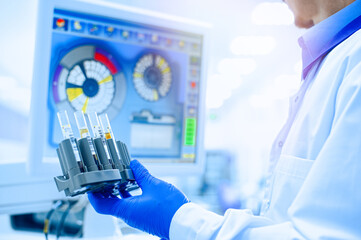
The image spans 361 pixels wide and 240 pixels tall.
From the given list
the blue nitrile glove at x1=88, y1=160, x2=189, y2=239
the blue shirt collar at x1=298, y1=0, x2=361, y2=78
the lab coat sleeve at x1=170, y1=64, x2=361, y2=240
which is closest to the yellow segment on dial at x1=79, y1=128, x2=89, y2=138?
the blue nitrile glove at x1=88, y1=160, x2=189, y2=239

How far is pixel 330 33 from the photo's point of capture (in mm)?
719

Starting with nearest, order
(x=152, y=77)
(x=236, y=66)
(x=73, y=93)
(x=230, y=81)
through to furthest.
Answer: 1. (x=73, y=93)
2. (x=152, y=77)
3. (x=236, y=66)
4. (x=230, y=81)

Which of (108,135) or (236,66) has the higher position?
(236,66)

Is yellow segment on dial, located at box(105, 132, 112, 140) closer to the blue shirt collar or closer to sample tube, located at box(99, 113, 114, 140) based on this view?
sample tube, located at box(99, 113, 114, 140)

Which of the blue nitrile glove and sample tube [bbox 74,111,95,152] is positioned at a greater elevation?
sample tube [bbox 74,111,95,152]

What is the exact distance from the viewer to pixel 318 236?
45cm

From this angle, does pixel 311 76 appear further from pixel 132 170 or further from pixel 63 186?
pixel 63 186

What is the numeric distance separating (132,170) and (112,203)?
0.27 feet

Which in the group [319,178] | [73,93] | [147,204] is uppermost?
[73,93]

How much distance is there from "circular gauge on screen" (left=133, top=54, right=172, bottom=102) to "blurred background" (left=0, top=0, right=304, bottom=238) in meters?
0.19

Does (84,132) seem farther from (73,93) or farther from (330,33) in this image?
(330,33)

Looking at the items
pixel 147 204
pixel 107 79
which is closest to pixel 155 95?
pixel 107 79

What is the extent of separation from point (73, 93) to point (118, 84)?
135mm

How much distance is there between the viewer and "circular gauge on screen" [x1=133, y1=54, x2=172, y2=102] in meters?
0.93
